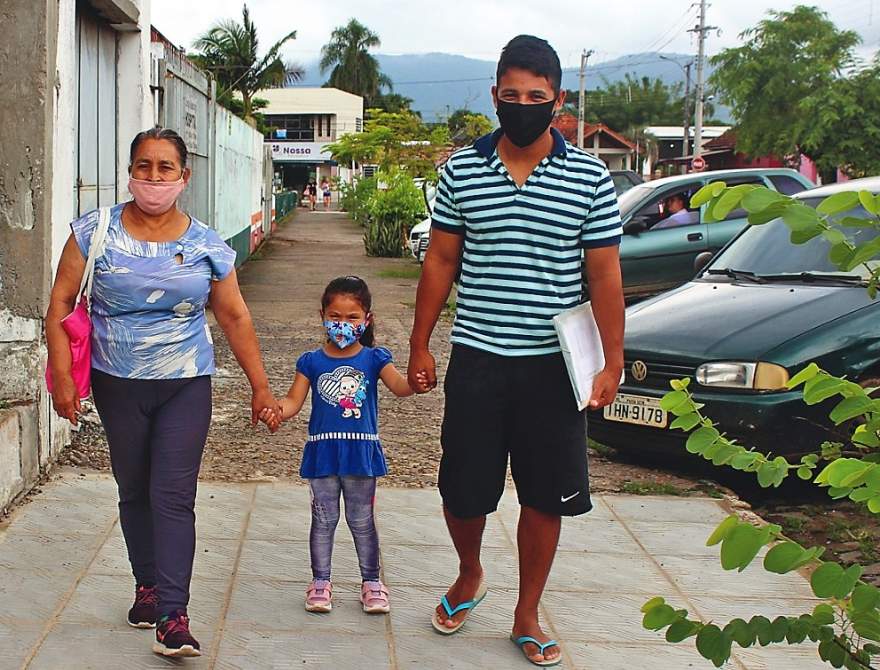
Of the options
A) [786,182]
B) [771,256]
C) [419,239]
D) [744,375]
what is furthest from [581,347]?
[419,239]

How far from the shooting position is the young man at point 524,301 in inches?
161

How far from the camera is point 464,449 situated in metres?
4.26

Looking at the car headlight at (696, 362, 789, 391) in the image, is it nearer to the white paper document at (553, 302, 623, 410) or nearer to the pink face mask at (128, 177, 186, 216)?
the white paper document at (553, 302, 623, 410)

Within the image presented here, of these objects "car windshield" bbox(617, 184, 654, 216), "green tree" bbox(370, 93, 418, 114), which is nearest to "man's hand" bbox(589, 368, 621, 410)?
"car windshield" bbox(617, 184, 654, 216)

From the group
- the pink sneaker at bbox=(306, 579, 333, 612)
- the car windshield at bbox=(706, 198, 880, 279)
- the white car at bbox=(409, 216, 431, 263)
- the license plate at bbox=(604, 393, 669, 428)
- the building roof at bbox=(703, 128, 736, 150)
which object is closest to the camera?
the pink sneaker at bbox=(306, 579, 333, 612)

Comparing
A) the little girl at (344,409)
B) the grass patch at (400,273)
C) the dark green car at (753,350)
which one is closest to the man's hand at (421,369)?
the little girl at (344,409)

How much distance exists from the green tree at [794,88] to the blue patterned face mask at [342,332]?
35496mm

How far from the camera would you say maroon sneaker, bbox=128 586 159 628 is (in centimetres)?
439

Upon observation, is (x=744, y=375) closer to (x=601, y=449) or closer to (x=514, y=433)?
(x=601, y=449)

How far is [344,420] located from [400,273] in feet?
55.2

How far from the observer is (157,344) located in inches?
160

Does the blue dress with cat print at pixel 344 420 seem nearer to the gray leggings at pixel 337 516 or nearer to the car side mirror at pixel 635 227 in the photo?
the gray leggings at pixel 337 516

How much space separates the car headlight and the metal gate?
13.3 ft

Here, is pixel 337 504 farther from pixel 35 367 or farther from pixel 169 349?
pixel 35 367
